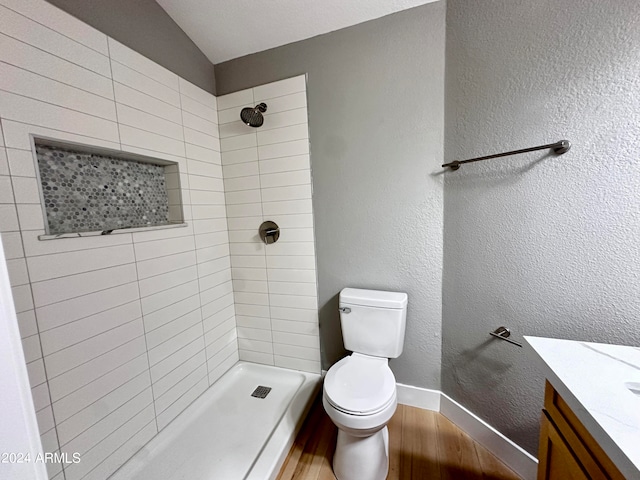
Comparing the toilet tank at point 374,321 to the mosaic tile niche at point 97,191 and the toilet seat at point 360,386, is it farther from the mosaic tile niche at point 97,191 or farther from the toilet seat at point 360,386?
the mosaic tile niche at point 97,191

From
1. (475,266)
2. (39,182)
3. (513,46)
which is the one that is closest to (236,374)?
(39,182)

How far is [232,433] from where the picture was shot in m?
1.41

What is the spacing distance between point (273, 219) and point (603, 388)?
5.24ft

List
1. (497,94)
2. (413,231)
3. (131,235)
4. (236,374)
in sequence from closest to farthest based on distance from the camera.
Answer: (497,94) < (131,235) < (413,231) < (236,374)

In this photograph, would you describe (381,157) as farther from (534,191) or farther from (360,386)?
(360,386)

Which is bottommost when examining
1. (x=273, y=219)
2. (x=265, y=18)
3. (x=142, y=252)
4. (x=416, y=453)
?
(x=416, y=453)

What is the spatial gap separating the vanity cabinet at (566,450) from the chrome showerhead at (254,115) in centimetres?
176

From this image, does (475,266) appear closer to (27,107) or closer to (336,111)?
(336,111)

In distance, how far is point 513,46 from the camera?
103cm

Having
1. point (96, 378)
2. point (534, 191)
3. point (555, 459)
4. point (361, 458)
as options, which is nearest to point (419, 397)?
point (361, 458)

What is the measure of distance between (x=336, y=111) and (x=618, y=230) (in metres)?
1.36

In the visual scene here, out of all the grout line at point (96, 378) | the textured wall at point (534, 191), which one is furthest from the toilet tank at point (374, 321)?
the grout line at point (96, 378)

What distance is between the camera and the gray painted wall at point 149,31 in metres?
1.09

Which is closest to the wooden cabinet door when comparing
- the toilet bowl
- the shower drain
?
the toilet bowl
